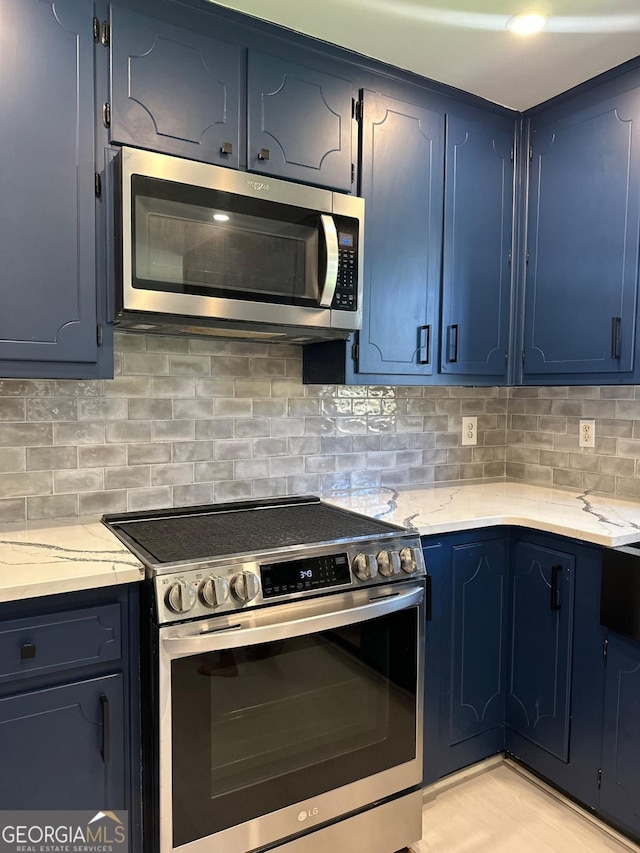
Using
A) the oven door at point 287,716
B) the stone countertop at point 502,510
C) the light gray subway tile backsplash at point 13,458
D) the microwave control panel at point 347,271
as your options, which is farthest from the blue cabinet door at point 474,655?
the light gray subway tile backsplash at point 13,458

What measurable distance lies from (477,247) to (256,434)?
117 cm

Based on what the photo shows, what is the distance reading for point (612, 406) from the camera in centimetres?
240

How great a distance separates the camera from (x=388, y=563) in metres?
1.75

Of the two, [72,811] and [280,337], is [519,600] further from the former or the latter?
[72,811]

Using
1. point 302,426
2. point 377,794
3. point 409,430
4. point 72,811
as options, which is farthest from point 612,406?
point 72,811

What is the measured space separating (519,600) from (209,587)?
1.24 metres

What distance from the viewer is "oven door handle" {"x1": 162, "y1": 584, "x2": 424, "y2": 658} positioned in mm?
1424

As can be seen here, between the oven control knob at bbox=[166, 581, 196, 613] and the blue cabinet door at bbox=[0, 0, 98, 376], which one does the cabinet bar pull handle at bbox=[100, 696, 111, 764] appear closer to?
the oven control knob at bbox=[166, 581, 196, 613]

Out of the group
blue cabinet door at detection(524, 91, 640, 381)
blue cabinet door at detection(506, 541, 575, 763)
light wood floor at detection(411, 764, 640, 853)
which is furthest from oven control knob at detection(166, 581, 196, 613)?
blue cabinet door at detection(524, 91, 640, 381)

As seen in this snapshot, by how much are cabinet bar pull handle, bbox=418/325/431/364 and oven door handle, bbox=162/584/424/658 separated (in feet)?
2.94

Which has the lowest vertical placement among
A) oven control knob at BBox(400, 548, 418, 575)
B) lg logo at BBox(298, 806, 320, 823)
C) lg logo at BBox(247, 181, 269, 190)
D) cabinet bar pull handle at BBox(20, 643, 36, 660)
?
lg logo at BBox(298, 806, 320, 823)

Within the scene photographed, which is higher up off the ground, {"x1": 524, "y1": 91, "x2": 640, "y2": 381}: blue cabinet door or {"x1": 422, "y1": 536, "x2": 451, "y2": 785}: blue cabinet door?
{"x1": 524, "y1": 91, "x2": 640, "y2": 381}: blue cabinet door

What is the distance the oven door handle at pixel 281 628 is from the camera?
1.42 m

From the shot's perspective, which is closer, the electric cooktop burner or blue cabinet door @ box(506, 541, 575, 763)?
the electric cooktop burner
